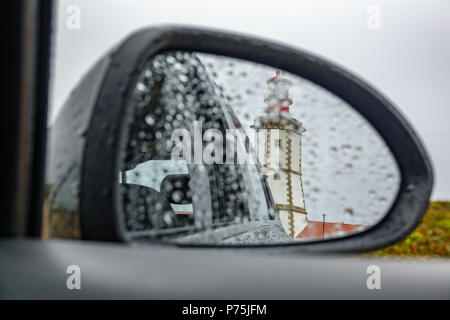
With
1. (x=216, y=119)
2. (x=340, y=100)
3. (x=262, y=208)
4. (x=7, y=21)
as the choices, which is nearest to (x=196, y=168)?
(x=216, y=119)

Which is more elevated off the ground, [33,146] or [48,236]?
[33,146]

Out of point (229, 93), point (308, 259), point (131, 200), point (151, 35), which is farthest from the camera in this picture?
point (229, 93)

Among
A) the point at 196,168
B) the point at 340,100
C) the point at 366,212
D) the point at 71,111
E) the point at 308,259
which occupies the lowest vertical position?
the point at 308,259

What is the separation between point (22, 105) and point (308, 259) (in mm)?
843

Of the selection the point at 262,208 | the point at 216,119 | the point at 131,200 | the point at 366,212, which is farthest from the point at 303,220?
the point at 131,200

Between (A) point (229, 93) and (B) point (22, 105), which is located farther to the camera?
(A) point (229, 93)

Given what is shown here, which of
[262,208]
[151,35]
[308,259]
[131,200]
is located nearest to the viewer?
[308,259]

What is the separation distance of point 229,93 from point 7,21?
0.95m

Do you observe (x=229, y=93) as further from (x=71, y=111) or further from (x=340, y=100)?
(x=71, y=111)

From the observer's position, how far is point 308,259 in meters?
1.16

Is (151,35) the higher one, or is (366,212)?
(151,35)

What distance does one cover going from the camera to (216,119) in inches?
79.8

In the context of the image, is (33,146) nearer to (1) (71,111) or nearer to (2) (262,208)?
(1) (71,111)

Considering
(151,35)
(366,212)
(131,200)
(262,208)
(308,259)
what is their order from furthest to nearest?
(262,208), (366,212), (131,200), (151,35), (308,259)
